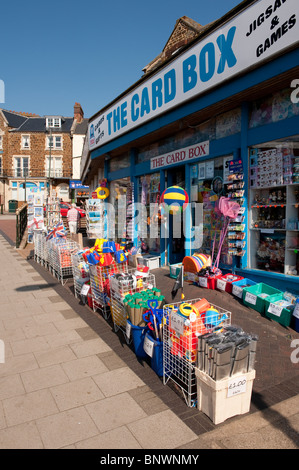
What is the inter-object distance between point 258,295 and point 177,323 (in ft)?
9.35

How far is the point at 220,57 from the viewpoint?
21.4 feet

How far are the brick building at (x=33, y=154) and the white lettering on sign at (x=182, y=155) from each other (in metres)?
37.8

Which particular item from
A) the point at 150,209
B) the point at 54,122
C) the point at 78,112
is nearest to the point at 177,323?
the point at 150,209

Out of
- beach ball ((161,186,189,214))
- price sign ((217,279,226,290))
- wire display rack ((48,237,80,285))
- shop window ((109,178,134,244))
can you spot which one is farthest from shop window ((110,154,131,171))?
price sign ((217,279,226,290))

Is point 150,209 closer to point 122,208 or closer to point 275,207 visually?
point 122,208

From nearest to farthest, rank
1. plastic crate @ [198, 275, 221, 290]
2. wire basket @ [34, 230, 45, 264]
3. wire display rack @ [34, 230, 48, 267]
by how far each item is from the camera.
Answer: plastic crate @ [198, 275, 221, 290] < wire display rack @ [34, 230, 48, 267] < wire basket @ [34, 230, 45, 264]

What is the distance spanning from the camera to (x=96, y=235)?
13539 millimetres

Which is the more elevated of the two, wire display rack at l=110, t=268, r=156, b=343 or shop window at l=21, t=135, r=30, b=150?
shop window at l=21, t=135, r=30, b=150

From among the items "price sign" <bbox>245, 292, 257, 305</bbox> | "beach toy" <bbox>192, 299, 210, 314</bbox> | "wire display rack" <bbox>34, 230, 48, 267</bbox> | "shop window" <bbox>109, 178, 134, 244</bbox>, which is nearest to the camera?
"beach toy" <bbox>192, 299, 210, 314</bbox>

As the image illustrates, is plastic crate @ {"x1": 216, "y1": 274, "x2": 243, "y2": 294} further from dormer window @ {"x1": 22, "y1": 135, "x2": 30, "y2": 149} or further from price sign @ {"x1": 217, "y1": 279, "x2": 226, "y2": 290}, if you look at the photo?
dormer window @ {"x1": 22, "y1": 135, "x2": 30, "y2": 149}

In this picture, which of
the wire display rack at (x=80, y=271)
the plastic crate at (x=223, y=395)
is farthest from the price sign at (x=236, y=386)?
the wire display rack at (x=80, y=271)

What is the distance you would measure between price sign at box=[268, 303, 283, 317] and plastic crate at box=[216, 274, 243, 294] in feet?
3.71

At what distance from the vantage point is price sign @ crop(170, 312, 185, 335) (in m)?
3.76
